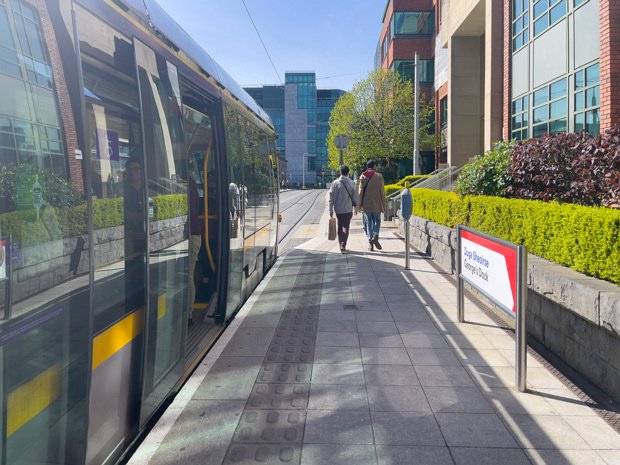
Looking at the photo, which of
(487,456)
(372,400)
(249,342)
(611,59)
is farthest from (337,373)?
(611,59)

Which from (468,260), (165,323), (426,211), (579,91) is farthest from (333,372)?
(579,91)

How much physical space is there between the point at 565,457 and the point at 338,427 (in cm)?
133

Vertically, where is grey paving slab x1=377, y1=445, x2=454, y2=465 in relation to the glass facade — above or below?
below

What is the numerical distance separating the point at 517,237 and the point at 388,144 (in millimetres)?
29059

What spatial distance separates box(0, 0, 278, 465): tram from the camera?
1860 millimetres

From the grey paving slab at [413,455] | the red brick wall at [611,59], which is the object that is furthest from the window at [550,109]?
the grey paving slab at [413,455]

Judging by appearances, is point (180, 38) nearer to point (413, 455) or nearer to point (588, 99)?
point (413, 455)

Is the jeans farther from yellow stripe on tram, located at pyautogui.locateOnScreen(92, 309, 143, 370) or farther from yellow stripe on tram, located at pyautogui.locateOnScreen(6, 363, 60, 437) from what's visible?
yellow stripe on tram, located at pyautogui.locateOnScreen(6, 363, 60, 437)

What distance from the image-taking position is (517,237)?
6.39m

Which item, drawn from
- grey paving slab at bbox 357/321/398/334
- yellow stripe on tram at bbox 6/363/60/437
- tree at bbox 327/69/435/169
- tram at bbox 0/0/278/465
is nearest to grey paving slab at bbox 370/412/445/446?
tram at bbox 0/0/278/465

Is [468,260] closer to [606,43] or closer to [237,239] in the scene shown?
[237,239]

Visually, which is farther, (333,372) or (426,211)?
(426,211)

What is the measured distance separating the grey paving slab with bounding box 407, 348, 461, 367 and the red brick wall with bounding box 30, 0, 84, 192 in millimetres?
3354

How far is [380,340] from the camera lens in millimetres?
5348
